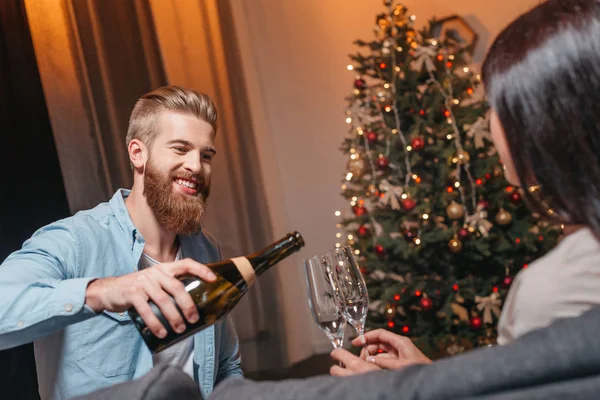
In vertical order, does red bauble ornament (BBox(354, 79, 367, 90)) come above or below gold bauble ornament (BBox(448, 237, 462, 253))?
above

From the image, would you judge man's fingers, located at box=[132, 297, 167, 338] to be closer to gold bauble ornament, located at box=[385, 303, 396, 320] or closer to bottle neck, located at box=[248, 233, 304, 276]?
bottle neck, located at box=[248, 233, 304, 276]

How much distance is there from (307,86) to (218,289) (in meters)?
3.78

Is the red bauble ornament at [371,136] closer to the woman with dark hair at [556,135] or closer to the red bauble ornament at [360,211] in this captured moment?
the red bauble ornament at [360,211]

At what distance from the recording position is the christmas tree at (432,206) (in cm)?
329

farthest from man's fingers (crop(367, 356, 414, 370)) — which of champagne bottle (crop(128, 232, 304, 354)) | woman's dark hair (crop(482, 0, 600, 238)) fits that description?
woman's dark hair (crop(482, 0, 600, 238))

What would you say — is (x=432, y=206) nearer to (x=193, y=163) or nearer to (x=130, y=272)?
(x=193, y=163)

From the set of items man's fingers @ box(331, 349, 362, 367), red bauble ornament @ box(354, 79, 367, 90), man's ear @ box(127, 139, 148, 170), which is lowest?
man's fingers @ box(331, 349, 362, 367)

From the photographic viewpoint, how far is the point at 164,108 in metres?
1.92

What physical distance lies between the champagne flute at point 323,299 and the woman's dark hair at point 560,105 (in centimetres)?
44

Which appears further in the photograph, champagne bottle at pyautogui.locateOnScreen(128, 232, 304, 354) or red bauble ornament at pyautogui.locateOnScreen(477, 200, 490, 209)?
red bauble ornament at pyautogui.locateOnScreen(477, 200, 490, 209)

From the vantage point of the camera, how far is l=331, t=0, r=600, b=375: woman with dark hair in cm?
66

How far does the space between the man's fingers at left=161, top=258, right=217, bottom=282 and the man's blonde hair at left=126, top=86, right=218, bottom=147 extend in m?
1.00

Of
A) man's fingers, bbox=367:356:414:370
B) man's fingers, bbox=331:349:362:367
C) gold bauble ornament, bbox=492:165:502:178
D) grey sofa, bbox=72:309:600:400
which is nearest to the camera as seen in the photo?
grey sofa, bbox=72:309:600:400

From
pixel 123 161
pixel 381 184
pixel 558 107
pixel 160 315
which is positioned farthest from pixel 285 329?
pixel 558 107
